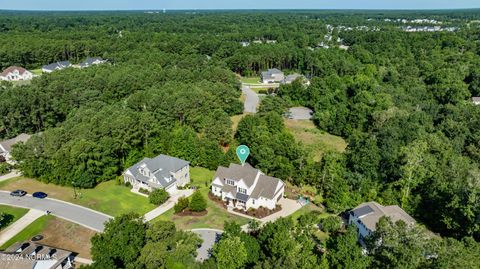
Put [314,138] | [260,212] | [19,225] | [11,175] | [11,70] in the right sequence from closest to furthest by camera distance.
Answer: [19,225] < [260,212] < [11,175] < [314,138] < [11,70]

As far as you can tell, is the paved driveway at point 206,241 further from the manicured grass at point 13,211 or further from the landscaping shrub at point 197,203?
the manicured grass at point 13,211

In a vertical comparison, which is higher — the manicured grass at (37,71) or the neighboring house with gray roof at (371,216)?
the manicured grass at (37,71)

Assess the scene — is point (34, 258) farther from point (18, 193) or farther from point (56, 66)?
point (56, 66)

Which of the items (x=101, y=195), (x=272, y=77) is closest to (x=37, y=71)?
(x=272, y=77)

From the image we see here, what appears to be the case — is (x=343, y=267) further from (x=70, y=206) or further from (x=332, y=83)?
(x=332, y=83)

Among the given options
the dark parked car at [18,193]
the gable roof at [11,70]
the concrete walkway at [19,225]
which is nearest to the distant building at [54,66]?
the gable roof at [11,70]

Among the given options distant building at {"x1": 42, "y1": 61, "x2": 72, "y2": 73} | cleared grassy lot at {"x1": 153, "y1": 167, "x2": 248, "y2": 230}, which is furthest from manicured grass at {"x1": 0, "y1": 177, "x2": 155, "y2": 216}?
distant building at {"x1": 42, "y1": 61, "x2": 72, "y2": 73}

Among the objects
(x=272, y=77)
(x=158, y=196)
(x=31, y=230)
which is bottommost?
(x=31, y=230)
